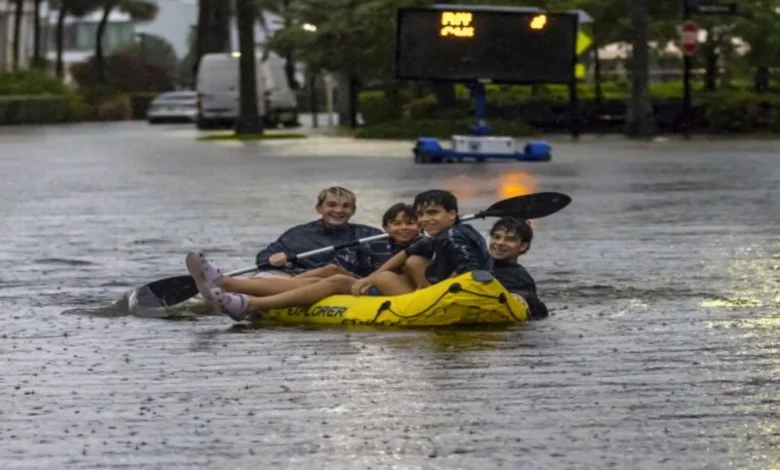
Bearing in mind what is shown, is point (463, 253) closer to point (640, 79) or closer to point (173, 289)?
point (173, 289)

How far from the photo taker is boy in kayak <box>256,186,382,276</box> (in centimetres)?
1245

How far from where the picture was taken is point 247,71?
45.2 metres

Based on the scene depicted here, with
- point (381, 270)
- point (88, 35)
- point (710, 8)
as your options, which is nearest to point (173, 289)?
point (381, 270)

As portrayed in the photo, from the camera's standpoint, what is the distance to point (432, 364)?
32.4 feet

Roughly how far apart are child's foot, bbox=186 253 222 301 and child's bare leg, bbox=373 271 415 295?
2.89 ft

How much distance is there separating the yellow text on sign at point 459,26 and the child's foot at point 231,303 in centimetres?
2313

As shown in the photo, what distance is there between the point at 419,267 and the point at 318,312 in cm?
61

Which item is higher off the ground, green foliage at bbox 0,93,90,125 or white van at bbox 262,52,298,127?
white van at bbox 262,52,298,127

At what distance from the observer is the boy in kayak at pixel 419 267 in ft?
37.8

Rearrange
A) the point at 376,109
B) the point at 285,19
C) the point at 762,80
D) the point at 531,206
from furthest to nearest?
the point at 285,19 < the point at 376,109 < the point at 762,80 < the point at 531,206

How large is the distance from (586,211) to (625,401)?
12.0 meters

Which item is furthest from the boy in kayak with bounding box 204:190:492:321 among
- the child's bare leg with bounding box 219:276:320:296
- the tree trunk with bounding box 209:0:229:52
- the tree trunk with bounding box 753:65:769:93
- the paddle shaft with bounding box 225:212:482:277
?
the tree trunk with bounding box 209:0:229:52

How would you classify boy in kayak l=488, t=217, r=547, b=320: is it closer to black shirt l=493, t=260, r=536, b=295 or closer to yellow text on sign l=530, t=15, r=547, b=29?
black shirt l=493, t=260, r=536, b=295

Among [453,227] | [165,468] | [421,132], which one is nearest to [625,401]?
[165,468]
